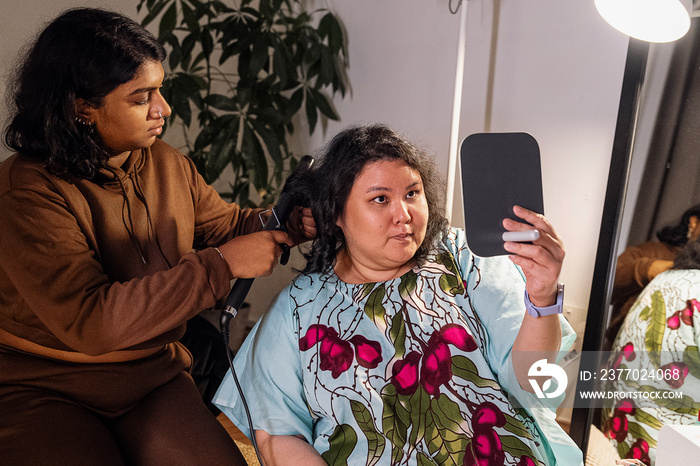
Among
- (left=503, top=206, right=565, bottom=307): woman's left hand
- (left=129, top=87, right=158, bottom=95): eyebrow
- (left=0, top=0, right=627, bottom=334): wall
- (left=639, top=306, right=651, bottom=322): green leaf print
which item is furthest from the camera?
(left=0, top=0, right=627, bottom=334): wall

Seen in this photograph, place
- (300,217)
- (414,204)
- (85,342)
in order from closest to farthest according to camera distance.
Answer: (85,342), (414,204), (300,217)

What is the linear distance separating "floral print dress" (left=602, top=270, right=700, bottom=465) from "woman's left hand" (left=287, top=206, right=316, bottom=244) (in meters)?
1.06

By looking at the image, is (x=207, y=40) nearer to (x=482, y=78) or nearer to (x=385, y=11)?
(x=385, y=11)

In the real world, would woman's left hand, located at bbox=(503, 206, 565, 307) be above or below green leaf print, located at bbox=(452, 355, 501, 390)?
above

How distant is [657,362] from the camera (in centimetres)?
174

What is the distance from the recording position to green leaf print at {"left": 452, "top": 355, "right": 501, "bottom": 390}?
130cm

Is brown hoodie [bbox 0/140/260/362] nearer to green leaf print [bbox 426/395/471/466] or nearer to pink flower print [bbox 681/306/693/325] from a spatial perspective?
green leaf print [bbox 426/395/471/466]

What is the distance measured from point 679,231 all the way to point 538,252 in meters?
0.87

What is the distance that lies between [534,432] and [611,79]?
1.31 m

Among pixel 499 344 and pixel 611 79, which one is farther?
pixel 611 79

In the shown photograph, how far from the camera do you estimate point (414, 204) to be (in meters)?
1.43

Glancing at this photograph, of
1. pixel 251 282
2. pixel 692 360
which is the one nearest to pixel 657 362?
pixel 692 360

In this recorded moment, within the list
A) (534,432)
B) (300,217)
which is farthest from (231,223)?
(534,432)

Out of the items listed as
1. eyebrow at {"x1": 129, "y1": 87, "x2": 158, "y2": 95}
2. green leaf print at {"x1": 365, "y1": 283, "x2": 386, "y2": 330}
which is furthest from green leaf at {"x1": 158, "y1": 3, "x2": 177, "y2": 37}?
green leaf print at {"x1": 365, "y1": 283, "x2": 386, "y2": 330}
